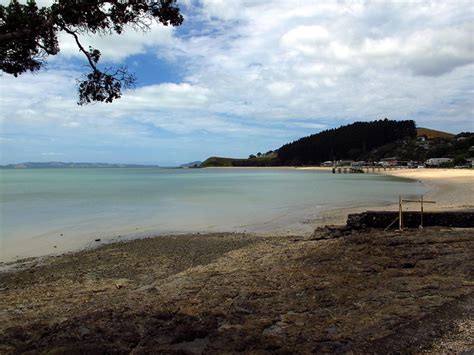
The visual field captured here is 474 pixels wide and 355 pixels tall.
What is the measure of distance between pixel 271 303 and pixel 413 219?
8667mm

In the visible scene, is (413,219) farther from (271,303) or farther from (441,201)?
(441,201)

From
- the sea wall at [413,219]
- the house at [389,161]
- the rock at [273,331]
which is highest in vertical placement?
the house at [389,161]

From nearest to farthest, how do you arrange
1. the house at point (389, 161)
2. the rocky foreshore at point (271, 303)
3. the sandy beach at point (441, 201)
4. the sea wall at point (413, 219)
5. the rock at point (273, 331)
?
the rocky foreshore at point (271, 303) < the rock at point (273, 331) < the sea wall at point (413, 219) < the sandy beach at point (441, 201) < the house at point (389, 161)

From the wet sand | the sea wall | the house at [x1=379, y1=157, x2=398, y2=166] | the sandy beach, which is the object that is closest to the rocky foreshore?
the wet sand

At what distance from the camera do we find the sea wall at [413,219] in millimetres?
12883

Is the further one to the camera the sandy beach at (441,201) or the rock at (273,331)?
the sandy beach at (441,201)

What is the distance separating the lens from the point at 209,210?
28.3 meters

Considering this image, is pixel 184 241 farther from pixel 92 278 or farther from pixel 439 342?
pixel 439 342

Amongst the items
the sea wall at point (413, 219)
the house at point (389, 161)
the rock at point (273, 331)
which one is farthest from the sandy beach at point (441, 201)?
the house at point (389, 161)

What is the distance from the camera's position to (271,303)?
656 centimetres

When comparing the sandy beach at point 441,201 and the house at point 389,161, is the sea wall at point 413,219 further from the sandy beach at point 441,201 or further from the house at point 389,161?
the house at point 389,161

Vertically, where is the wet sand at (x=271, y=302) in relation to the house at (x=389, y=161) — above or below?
below

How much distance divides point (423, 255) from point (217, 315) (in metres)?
5.13

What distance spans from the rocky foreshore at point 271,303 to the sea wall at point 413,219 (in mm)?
1802
